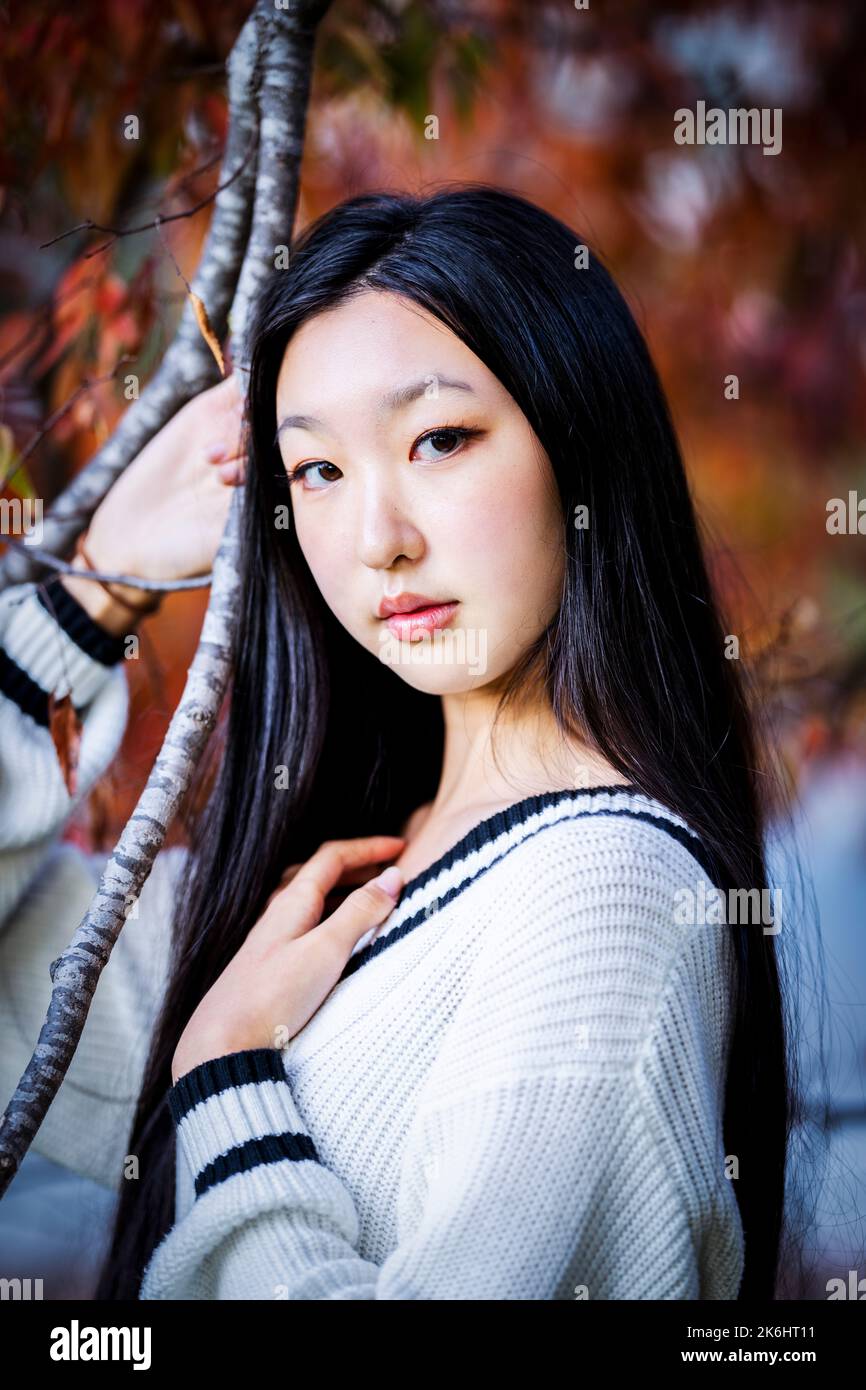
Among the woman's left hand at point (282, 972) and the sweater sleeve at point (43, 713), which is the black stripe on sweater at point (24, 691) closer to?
the sweater sleeve at point (43, 713)

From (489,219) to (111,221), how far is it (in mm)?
824

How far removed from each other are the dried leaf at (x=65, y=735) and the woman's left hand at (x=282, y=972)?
309 mm

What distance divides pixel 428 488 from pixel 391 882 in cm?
39

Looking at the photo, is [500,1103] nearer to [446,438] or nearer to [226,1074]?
[226,1074]

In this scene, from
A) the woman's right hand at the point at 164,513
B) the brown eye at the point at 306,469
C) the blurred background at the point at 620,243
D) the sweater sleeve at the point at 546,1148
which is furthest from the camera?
the blurred background at the point at 620,243

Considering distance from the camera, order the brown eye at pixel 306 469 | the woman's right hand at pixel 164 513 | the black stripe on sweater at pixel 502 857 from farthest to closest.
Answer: the woman's right hand at pixel 164 513
the brown eye at pixel 306 469
the black stripe on sweater at pixel 502 857

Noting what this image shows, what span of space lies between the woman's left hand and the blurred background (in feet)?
1.35

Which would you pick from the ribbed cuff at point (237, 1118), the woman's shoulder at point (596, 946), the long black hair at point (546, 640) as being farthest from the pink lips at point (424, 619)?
the ribbed cuff at point (237, 1118)

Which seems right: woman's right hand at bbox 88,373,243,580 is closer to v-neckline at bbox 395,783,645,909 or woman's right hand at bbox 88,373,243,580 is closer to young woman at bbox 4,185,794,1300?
young woman at bbox 4,185,794,1300

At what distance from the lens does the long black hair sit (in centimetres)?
116

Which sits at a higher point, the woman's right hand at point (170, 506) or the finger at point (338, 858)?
the woman's right hand at point (170, 506)

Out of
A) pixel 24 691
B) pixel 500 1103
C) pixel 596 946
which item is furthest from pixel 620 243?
pixel 500 1103

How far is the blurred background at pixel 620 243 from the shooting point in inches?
64.1

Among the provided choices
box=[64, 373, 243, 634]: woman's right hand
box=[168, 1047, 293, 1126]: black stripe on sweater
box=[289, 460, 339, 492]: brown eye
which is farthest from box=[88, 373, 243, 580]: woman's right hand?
box=[168, 1047, 293, 1126]: black stripe on sweater
